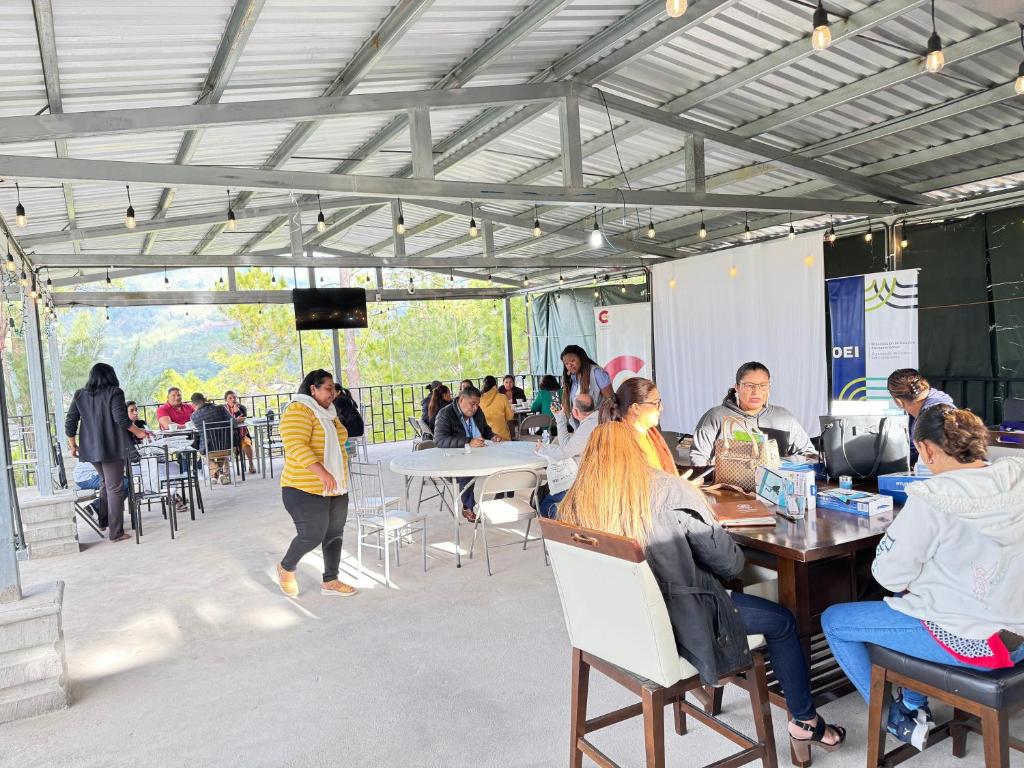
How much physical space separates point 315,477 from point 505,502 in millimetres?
2607

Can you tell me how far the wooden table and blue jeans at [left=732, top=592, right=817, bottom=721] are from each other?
0.12 m

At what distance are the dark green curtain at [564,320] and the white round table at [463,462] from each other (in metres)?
6.58

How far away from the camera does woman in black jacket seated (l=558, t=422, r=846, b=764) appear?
2.05m

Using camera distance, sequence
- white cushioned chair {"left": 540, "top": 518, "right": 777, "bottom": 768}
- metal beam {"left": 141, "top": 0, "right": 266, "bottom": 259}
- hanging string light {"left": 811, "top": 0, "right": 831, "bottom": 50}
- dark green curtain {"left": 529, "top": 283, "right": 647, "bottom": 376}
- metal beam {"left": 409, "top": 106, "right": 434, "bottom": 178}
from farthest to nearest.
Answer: dark green curtain {"left": 529, "top": 283, "right": 647, "bottom": 376}, metal beam {"left": 409, "top": 106, "right": 434, "bottom": 178}, metal beam {"left": 141, "top": 0, "right": 266, "bottom": 259}, hanging string light {"left": 811, "top": 0, "right": 831, "bottom": 50}, white cushioned chair {"left": 540, "top": 518, "right": 777, "bottom": 768}

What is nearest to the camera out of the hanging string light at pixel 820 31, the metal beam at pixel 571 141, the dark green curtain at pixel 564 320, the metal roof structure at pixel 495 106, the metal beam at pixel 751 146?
the hanging string light at pixel 820 31

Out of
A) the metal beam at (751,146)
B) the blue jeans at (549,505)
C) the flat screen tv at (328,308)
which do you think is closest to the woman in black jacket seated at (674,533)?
the blue jeans at (549,505)

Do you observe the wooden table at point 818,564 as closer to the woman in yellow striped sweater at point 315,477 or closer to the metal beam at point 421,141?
the woman in yellow striped sweater at point 315,477

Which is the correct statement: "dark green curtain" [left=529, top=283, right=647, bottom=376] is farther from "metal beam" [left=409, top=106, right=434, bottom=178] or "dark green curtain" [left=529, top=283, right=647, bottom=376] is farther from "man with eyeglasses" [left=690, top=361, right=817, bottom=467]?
"man with eyeglasses" [left=690, top=361, right=817, bottom=467]

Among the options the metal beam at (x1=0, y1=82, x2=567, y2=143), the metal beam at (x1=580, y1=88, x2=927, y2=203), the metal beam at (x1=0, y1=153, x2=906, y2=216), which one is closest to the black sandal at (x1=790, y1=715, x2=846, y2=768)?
the metal beam at (x1=0, y1=82, x2=567, y2=143)

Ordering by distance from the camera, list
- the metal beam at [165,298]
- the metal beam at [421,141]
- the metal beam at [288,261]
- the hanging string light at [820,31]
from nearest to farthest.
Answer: the hanging string light at [820,31]
the metal beam at [421,141]
the metal beam at [288,261]
the metal beam at [165,298]

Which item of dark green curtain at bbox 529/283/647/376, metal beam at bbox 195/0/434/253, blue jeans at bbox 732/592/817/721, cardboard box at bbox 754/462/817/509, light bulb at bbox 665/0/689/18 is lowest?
blue jeans at bbox 732/592/817/721

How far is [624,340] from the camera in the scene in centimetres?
1088

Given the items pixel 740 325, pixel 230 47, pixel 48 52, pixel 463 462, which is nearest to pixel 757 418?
pixel 463 462

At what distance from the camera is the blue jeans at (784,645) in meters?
2.27
